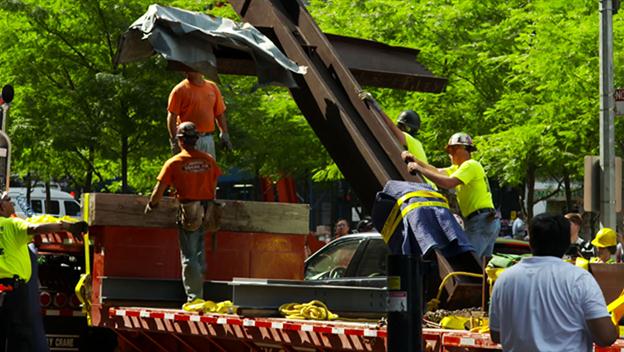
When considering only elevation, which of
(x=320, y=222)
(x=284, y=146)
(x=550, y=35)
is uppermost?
(x=550, y=35)

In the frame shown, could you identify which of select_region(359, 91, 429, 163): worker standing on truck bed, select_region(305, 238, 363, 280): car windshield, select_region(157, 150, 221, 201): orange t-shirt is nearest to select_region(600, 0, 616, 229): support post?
select_region(305, 238, 363, 280): car windshield

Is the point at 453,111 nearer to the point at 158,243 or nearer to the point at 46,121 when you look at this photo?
the point at 46,121

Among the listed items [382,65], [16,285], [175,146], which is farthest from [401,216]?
[382,65]

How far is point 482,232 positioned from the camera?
410 inches

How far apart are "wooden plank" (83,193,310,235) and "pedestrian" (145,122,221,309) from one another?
0.56 ft

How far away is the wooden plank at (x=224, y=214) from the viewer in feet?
35.1

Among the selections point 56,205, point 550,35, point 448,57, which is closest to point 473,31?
point 448,57

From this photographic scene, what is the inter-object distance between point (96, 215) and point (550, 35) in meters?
13.6

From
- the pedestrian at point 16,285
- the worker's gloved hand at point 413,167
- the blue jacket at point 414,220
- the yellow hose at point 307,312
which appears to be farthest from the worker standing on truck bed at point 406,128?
the pedestrian at point 16,285

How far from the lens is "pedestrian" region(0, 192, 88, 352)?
35.3ft

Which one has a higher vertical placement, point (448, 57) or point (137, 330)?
point (448, 57)

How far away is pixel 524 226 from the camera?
112 ft

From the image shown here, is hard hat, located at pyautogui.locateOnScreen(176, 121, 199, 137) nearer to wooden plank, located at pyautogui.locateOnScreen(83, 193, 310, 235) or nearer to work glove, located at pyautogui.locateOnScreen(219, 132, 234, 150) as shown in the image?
wooden plank, located at pyautogui.locateOnScreen(83, 193, 310, 235)

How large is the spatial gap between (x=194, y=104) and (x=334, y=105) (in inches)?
49.8
